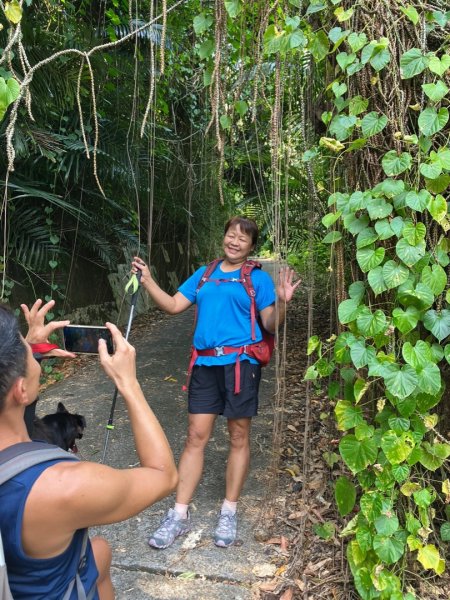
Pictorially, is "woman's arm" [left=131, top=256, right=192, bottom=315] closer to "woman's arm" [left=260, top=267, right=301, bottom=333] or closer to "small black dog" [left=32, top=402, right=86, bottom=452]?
"woman's arm" [left=260, top=267, right=301, bottom=333]

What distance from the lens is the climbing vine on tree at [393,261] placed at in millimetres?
1736

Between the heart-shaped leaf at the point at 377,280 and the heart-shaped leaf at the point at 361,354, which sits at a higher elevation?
the heart-shaped leaf at the point at 377,280

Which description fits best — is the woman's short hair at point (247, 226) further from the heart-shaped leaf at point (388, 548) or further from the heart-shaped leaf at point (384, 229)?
the heart-shaped leaf at point (388, 548)

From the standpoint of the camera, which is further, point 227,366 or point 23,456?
point 227,366

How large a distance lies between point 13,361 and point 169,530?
169cm

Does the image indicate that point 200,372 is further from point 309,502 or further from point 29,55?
point 29,55

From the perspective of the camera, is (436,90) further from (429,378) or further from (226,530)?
(226,530)

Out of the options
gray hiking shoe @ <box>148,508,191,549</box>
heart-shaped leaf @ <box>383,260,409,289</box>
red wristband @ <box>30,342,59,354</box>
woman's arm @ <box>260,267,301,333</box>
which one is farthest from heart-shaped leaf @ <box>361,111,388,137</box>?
gray hiking shoe @ <box>148,508,191,549</box>

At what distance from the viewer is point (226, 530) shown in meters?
2.55

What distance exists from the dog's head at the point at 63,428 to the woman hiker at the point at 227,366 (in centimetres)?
75

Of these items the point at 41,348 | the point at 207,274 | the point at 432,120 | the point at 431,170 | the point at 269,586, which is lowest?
the point at 269,586

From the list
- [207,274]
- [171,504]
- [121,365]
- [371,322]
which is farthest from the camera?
[171,504]

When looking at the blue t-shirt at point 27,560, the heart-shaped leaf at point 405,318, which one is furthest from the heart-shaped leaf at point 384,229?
the blue t-shirt at point 27,560

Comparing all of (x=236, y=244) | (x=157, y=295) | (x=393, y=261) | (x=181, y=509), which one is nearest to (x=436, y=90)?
(x=393, y=261)
